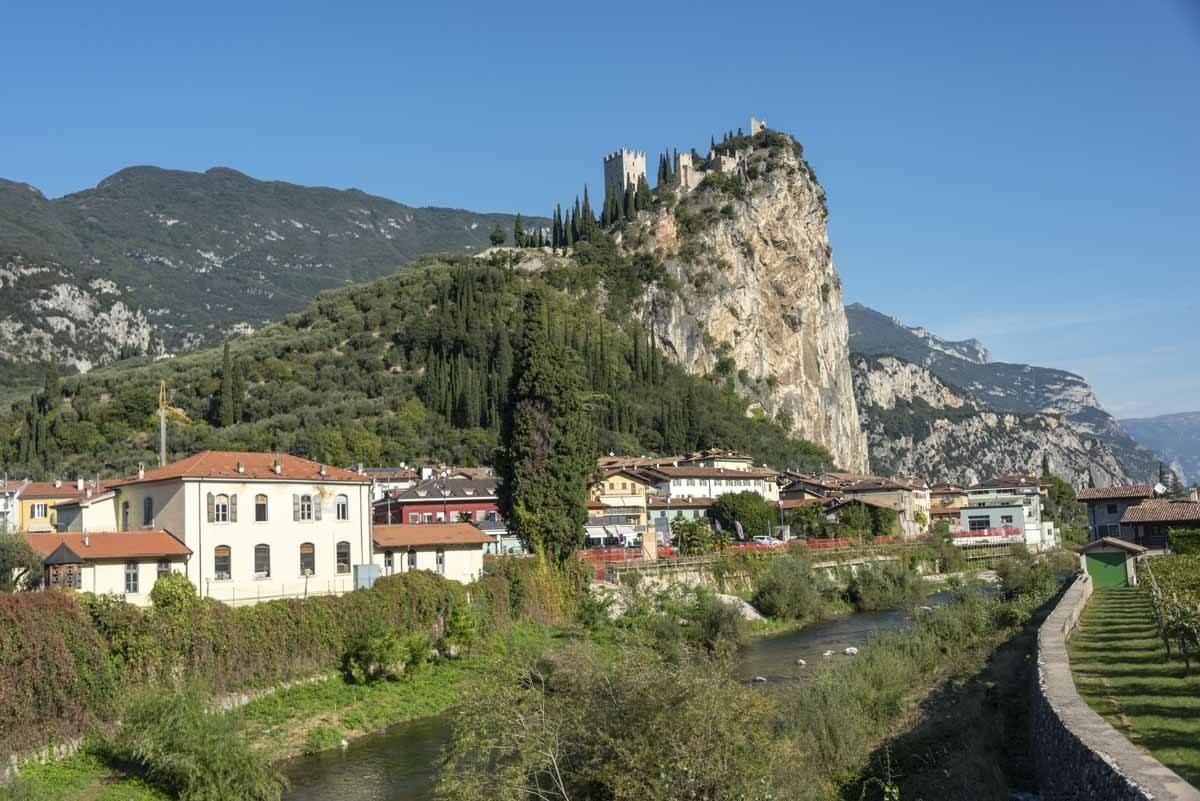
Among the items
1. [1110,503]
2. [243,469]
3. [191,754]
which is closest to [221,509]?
[243,469]

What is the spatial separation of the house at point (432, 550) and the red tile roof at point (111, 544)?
33.2 ft

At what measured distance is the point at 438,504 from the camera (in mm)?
76500

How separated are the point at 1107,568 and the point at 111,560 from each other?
4139 centimetres

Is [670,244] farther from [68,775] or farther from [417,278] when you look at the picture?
[68,775]

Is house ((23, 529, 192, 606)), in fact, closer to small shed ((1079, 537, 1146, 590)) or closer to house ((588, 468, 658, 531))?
small shed ((1079, 537, 1146, 590))

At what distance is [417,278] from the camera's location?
153 metres

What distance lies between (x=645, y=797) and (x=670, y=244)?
164 m

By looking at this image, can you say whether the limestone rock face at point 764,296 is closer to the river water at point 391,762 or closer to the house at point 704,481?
the house at point 704,481

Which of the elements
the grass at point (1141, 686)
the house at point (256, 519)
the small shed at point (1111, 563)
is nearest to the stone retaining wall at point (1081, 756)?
the grass at point (1141, 686)

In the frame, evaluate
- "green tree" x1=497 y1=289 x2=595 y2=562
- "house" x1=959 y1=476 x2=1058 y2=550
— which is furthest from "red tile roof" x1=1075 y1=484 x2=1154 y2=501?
"green tree" x1=497 y1=289 x2=595 y2=562

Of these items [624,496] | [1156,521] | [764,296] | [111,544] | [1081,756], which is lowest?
[1081,756]

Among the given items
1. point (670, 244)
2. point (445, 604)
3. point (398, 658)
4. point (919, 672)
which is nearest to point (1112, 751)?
point (919, 672)

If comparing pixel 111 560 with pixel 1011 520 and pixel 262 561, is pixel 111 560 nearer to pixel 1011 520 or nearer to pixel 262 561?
pixel 262 561

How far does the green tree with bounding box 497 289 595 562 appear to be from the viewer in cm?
5138
